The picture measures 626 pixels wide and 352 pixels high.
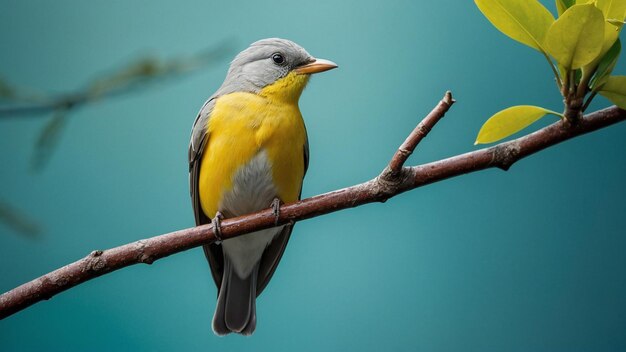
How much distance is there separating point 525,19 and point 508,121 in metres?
0.19

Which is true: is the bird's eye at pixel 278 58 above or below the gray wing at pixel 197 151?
above

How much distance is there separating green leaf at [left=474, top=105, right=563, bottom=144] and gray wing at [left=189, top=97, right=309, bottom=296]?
0.97 m

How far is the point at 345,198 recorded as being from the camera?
4.55 ft

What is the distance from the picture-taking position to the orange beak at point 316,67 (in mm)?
1983

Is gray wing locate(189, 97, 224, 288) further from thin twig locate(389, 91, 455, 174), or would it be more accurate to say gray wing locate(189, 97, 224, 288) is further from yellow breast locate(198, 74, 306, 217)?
thin twig locate(389, 91, 455, 174)

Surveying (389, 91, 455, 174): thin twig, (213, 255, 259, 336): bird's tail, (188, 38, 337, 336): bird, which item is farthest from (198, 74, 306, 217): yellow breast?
(389, 91, 455, 174): thin twig

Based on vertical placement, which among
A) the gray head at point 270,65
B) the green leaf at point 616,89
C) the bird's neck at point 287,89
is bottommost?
the green leaf at point 616,89

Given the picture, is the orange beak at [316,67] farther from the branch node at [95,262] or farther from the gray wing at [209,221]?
the branch node at [95,262]

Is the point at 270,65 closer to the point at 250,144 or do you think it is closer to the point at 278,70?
the point at 278,70

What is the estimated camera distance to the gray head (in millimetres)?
2053

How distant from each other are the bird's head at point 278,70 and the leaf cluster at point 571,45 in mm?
849

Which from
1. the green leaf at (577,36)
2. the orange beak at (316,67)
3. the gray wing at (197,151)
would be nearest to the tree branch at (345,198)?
the green leaf at (577,36)

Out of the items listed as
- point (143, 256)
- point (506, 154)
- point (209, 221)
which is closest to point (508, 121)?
point (506, 154)

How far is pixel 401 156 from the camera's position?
1239 millimetres
